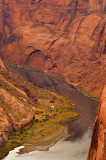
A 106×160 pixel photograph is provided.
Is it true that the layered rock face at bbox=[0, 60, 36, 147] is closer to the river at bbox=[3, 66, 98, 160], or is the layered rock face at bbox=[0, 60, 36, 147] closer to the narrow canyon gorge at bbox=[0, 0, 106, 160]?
the river at bbox=[3, 66, 98, 160]

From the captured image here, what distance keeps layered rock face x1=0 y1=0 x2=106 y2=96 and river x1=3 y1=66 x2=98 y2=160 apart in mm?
13273

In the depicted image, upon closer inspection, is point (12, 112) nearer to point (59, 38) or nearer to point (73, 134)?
point (73, 134)

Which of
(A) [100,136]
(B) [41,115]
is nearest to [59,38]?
(B) [41,115]

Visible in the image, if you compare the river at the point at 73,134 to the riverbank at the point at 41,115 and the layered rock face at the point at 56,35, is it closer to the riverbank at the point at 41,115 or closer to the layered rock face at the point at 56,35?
the riverbank at the point at 41,115

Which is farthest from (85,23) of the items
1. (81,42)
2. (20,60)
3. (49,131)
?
(49,131)

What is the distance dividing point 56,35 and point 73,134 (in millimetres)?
63993

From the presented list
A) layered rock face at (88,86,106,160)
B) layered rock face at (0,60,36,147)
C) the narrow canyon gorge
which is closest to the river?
layered rock face at (0,60,36,147)

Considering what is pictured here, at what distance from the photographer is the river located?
114 feet

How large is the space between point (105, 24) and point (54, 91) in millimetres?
35008

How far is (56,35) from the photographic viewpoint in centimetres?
10381

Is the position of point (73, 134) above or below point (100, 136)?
below

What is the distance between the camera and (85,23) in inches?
3989

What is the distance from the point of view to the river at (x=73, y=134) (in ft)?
114

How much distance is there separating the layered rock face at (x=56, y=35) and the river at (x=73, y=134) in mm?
13273
